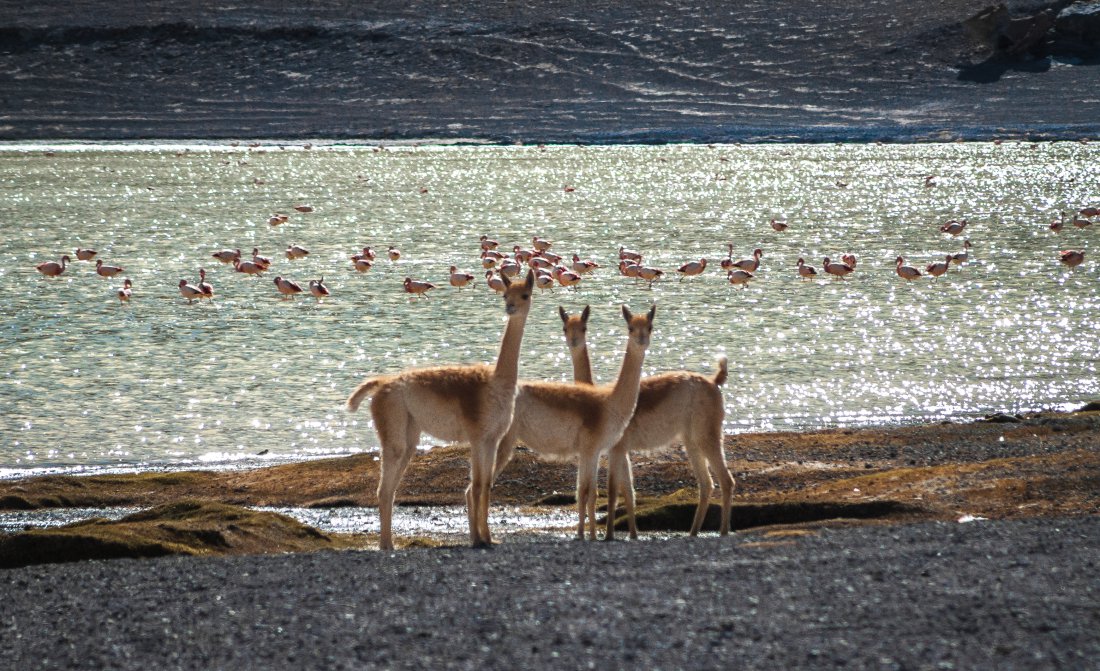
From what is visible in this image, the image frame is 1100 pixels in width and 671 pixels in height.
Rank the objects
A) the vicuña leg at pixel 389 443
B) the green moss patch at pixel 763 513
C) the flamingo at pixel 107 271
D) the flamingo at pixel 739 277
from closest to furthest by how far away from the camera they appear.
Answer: the vicuña leg at pixel 389 443, the green moss patch at pixel 763 513, the flamingo at pixel 739 277, the flamingo at pixel 107 271

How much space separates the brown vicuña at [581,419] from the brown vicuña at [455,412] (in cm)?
43

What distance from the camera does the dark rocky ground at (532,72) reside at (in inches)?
3925

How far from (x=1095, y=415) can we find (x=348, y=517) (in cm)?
898

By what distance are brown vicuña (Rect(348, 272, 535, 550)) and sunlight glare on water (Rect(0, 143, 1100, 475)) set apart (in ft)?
19.6

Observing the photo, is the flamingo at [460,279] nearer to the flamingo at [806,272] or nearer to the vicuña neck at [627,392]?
the flamingo at [806,272]

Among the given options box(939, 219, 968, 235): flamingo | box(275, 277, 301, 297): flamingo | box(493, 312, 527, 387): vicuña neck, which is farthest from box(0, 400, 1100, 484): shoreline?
box(939, 219, 968, 235): flamingo

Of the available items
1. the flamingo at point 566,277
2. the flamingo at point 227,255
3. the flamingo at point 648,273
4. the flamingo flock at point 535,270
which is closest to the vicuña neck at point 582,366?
the flamingo flock at point 535,270

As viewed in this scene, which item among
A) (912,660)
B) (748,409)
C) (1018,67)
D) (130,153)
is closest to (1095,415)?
(748,409)

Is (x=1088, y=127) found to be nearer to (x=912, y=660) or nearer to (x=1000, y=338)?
(x=1000, y=338)

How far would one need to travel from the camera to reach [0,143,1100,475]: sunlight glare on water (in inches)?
768

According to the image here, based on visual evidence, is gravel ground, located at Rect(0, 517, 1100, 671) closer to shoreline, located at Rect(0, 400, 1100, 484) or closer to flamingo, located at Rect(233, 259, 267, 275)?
shoreline, located at Rect(0, 400, 1100, 484)

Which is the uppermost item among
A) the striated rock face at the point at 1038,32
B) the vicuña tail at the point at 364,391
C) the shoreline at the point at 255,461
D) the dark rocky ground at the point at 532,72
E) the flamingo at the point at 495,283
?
the vicuña tail at the point at 364,391

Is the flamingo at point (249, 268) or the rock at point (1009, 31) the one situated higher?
the flamingo at point (249, 268)

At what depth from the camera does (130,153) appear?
297 ft
